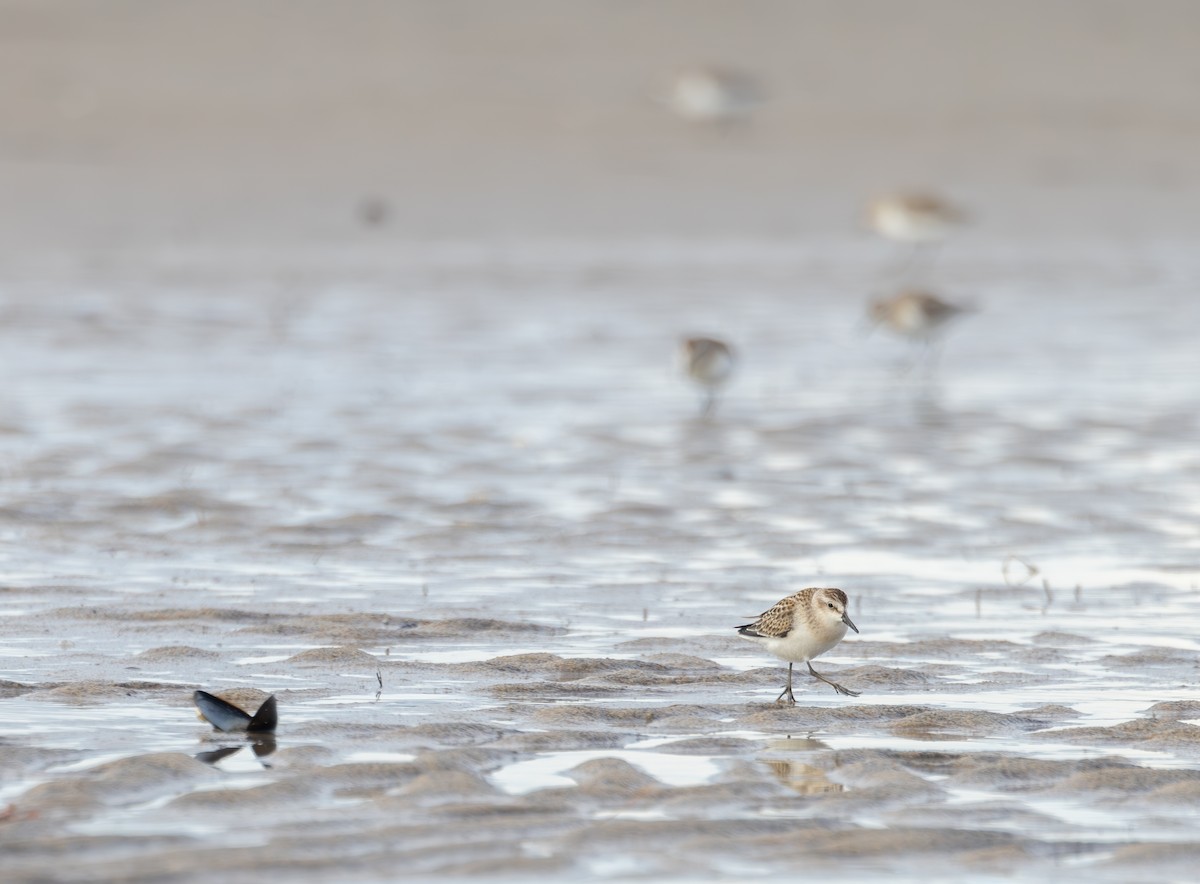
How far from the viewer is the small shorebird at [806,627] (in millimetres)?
7930

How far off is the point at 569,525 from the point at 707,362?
440 cm

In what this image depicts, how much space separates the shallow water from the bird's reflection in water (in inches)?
0.6

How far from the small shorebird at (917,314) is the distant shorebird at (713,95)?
10605 mm

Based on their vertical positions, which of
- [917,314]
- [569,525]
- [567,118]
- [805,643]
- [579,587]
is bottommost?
[805,643]

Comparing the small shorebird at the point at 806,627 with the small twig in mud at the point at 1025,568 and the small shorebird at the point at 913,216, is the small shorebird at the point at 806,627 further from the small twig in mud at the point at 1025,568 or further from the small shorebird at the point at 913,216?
the small shorebird at the point at 913,216

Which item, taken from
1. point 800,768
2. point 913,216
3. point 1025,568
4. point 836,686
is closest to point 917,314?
point 913,216

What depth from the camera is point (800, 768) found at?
6930 millimetres

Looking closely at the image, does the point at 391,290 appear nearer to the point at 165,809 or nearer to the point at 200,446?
the point at 200,446

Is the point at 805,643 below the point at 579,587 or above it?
below

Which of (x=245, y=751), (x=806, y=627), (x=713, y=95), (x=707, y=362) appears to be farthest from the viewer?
(x=713, y=95)

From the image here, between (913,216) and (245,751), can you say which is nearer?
(245,751)

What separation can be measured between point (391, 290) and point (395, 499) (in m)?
9.96

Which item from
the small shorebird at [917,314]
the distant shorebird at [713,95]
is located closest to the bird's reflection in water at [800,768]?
the small shorebird at [917,314]

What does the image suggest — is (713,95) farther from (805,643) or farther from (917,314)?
(805,643)
